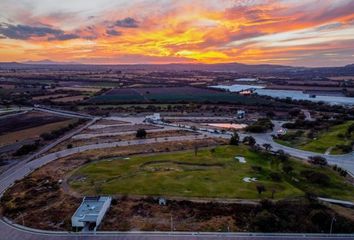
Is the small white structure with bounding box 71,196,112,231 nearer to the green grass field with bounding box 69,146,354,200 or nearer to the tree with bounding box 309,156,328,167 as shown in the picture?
the green grass field with bounding box 69,146,354,200

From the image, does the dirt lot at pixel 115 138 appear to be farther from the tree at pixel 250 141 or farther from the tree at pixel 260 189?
the tree at pixel 260 189

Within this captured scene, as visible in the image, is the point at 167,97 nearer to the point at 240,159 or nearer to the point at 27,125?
the point at 27,125

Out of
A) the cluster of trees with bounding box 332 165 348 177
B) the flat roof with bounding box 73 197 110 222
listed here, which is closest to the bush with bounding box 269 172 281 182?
the cluster of trees with bounding box 332 165 348 177

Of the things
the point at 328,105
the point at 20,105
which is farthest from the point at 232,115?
the point at 20,105

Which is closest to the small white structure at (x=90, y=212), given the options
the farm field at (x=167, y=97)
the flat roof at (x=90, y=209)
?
the flat roof at (x=90, y=209)

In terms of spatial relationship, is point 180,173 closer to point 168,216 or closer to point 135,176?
point 135,176
